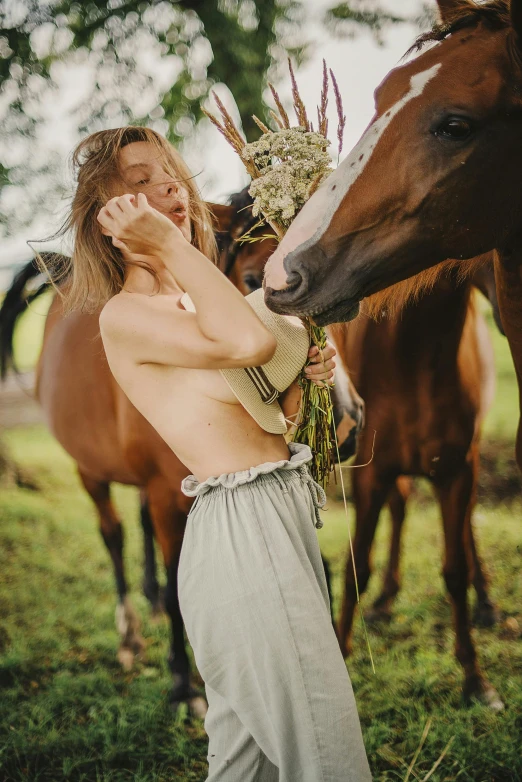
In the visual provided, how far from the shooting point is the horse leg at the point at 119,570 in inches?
152

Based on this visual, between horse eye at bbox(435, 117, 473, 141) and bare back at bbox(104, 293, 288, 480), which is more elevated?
horse eye at bbox(435, 117, 473, 141)

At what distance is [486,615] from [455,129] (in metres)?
3.13

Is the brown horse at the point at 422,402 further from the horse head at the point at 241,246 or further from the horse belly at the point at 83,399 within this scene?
the horse belly at the point at 83,399

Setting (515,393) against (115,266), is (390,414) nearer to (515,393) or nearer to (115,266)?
(115,266)

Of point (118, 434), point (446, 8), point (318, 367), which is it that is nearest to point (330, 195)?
point (318, 367)

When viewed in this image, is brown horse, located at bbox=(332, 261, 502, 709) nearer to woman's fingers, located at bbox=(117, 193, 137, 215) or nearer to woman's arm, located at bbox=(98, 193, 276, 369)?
woman's arm, located at bbox=(98, 193, 276, 369)

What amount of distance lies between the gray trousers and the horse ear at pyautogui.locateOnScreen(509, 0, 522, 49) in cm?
114

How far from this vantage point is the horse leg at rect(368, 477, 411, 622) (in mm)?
4020

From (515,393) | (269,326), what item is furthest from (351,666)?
(515,393)

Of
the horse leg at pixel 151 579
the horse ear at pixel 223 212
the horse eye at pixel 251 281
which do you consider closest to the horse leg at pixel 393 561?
the horse leg at pixel 151 579

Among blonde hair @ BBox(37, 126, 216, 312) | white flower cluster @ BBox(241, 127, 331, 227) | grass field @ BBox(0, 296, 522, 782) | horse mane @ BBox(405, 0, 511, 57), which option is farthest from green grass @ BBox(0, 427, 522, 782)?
horse mane @ BBox(405, 0, 511, 57)

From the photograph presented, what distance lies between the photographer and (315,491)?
1.78 metres

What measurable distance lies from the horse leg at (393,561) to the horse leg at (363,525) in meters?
0.74

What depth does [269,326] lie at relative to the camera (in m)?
1.72
